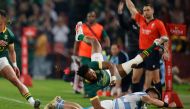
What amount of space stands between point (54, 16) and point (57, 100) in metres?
17.8

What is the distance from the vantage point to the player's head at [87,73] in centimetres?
1533

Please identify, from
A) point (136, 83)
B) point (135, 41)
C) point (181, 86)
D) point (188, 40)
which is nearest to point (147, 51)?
point (136, 83)

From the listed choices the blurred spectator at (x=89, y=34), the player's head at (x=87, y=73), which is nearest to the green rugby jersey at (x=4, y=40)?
the player's head at (x=87, y=73)

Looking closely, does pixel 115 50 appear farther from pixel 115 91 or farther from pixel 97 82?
pixel 97 82

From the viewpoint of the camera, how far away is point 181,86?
28.5 metres

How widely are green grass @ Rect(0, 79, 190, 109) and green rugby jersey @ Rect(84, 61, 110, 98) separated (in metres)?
2.95

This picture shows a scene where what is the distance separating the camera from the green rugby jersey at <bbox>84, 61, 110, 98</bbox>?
51.4 feet

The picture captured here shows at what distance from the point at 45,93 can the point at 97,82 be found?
8069mm

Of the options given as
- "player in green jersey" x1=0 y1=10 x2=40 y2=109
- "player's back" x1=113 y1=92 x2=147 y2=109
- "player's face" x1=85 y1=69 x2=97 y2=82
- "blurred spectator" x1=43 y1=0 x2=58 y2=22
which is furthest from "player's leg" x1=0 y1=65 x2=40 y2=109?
"blurred spectator" x1=43 y1=0 x2=58 y2=22

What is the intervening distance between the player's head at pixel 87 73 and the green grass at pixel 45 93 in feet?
11.4

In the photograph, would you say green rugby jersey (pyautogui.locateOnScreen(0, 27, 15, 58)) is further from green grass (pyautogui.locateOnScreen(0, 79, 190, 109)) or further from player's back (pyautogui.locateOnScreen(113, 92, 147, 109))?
player's back (pyautogui.locateOnScreen(113, 92, 147, 109))

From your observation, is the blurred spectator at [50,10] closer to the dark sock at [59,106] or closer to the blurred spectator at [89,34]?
the blurred spectator at [89,34]

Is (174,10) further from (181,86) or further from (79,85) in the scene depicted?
(79,85)

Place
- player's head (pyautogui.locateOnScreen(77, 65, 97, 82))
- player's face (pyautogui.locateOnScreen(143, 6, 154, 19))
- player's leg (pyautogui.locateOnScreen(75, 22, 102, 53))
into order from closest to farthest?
player's head (pyautogui.locateOnScreen(77, 65, 97, 82)), player's leg (pyautogui.locateOnScreen(75, 22, 102, 53)), player's face (pyautogui.locateOnScreen(143, 6, 154, 19))
